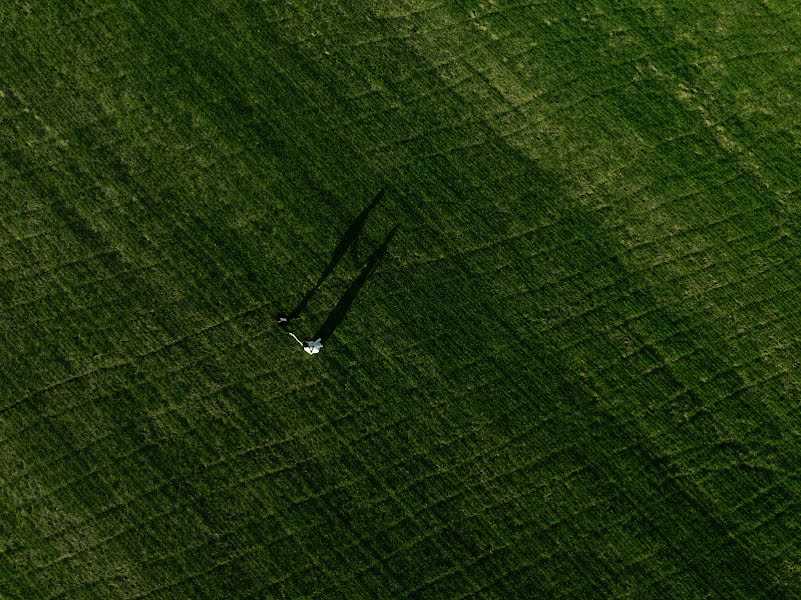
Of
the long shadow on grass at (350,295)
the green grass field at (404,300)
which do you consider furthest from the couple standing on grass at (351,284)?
the green grass field at (404,300)

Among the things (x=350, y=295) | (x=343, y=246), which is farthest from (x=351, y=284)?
(x=343, y=246)

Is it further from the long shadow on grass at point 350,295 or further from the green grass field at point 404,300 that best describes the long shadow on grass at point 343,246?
the long shadow on grass at point 350,295

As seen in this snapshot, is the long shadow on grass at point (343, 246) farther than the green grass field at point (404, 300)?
Yes

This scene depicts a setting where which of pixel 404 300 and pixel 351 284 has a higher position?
pixel 404 300

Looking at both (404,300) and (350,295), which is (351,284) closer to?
(350,295)

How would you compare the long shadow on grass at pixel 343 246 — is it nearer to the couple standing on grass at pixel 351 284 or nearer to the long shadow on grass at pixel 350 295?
the couple standing on grass at pixel 351 284

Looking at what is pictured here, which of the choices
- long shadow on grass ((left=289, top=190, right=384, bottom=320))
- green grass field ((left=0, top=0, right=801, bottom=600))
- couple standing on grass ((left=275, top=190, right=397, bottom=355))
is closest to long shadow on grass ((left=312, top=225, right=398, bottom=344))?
couple standing on grass ((left=275, top=190, right=397, bottom=355))

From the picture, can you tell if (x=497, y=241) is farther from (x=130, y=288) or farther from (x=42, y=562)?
(x=42, y=562)

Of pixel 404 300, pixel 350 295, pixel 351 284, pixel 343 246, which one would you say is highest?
pixel 343 246
